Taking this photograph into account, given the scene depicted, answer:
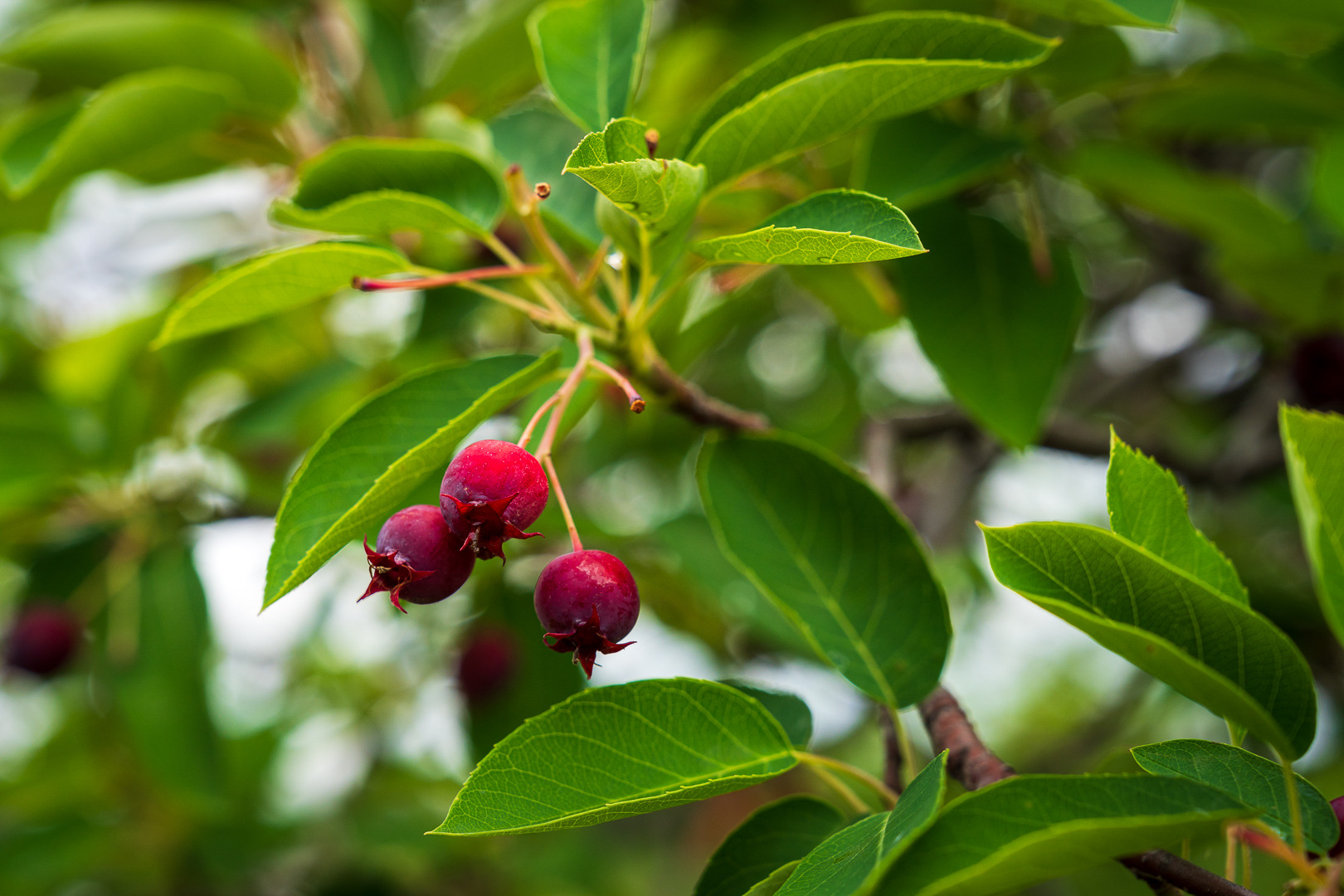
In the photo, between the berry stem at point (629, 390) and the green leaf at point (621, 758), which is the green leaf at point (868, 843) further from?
the berry stem at point (629, 390)

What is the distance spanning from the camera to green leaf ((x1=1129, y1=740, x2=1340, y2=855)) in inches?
27.6

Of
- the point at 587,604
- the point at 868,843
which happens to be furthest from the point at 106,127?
the point at 868,843

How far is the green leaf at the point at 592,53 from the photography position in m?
0.99

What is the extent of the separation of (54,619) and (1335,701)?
2956mm

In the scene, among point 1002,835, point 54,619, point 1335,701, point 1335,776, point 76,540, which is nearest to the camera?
point 1002,835

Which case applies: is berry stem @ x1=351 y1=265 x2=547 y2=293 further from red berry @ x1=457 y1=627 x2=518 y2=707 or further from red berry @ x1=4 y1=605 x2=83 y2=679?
red berry @ x1=4 y1=605 x2=83 y2=679

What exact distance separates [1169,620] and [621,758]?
1.33ft

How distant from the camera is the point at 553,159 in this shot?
1.18 metres

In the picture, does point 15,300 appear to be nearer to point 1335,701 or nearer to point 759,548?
point 759,548

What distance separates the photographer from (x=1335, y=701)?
2.51m

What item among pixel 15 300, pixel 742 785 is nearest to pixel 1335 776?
pixel 742 785

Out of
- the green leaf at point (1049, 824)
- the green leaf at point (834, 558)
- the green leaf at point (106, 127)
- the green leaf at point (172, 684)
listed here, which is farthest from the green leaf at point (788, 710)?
the green leaf at point (172, 684)

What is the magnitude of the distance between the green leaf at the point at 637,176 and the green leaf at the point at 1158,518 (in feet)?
1.26

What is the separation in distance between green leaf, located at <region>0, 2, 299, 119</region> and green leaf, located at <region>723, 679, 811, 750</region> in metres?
1.28
